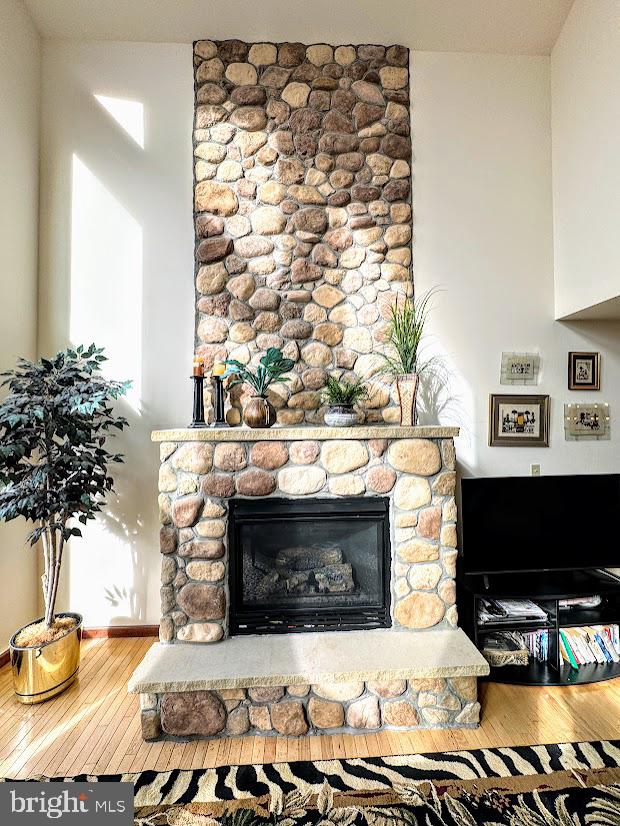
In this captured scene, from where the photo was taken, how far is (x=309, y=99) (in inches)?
113

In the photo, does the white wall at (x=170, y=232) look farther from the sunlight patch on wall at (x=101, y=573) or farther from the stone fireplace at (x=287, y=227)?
the stone fireplace at (x=287, y=227)

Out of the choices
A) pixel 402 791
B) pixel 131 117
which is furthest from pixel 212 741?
pixel 131 117

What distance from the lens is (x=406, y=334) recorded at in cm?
267

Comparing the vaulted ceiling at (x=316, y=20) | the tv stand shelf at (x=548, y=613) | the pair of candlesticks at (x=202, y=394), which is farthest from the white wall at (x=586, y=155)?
the pair of candlesticks at (x=202, y=394)

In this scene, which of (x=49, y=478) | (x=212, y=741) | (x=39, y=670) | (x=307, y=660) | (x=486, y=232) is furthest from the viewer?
(x=486, y=232)

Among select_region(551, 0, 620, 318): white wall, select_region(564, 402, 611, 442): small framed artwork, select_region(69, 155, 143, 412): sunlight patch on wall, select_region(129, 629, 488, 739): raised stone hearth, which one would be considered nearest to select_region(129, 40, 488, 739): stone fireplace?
select_region(129, 629, 488, 739): raised stone hearth

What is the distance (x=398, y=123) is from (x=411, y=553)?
103 inches

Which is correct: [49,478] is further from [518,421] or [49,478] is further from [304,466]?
[518,421]

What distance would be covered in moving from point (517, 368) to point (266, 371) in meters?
1.64

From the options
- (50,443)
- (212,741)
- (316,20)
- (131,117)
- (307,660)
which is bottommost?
(212,741)

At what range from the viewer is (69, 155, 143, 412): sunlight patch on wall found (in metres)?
2.85

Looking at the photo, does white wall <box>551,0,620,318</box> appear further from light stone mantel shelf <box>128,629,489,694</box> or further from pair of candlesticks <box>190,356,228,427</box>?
pair of candlesticks <box>190,356,228,427</box>

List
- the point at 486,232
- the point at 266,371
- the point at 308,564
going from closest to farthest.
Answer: the point at 308,564
the point at 266,371
the point at 486,232

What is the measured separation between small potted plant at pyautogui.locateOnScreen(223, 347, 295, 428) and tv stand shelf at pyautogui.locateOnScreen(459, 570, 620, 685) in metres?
1.45
